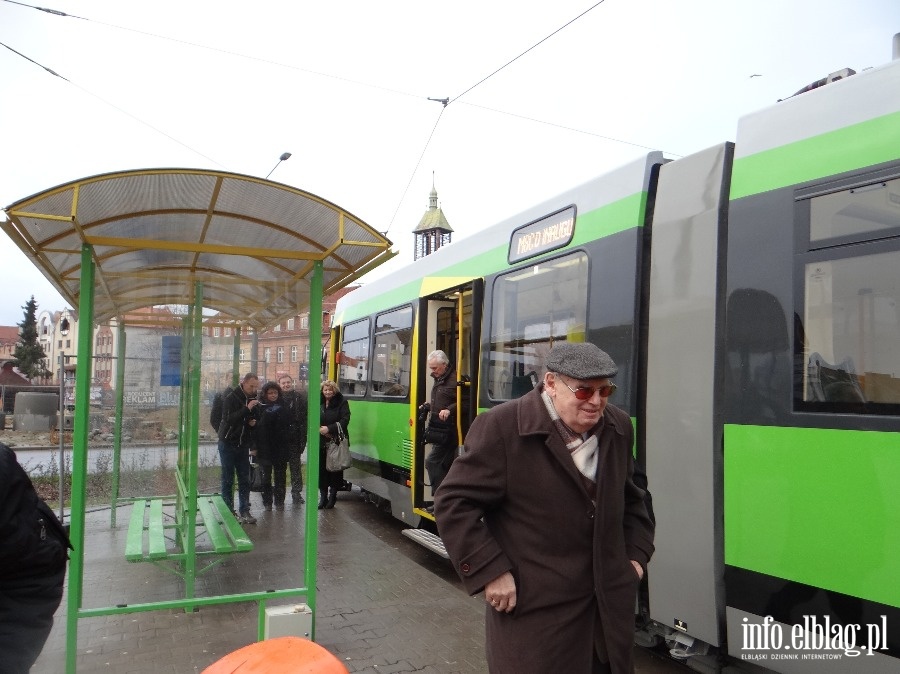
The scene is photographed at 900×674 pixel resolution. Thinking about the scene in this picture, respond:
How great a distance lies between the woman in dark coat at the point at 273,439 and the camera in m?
5.85

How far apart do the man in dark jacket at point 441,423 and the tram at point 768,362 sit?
2.11 m

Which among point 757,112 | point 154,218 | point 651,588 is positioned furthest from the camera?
point 154,218

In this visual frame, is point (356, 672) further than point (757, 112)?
Yes

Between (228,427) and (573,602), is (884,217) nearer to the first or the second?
(573,602)

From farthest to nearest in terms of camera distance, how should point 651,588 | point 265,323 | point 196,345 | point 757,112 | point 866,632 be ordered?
point 265,323 → point 196,345 → point 651,588 → point 757,112 → point 866,632

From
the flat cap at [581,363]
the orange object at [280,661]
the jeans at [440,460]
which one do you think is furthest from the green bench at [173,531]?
the flat cap at [581,363]

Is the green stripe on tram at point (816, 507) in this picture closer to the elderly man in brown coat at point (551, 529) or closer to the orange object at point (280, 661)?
the elderly man in brown coat at point (551, 529)

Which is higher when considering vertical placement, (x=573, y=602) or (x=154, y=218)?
(x=154, y=218)

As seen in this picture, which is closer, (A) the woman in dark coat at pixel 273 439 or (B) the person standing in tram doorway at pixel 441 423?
(A) the woman in dark coat at pixel 273 439

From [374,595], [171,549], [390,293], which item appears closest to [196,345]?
[171,549]

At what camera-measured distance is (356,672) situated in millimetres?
4590

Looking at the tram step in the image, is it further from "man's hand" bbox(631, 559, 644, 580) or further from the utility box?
"man's hand" bbox(631, 559, 644, 580)

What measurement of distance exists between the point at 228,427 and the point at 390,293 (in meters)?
3.98

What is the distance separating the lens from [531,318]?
19.3ft
